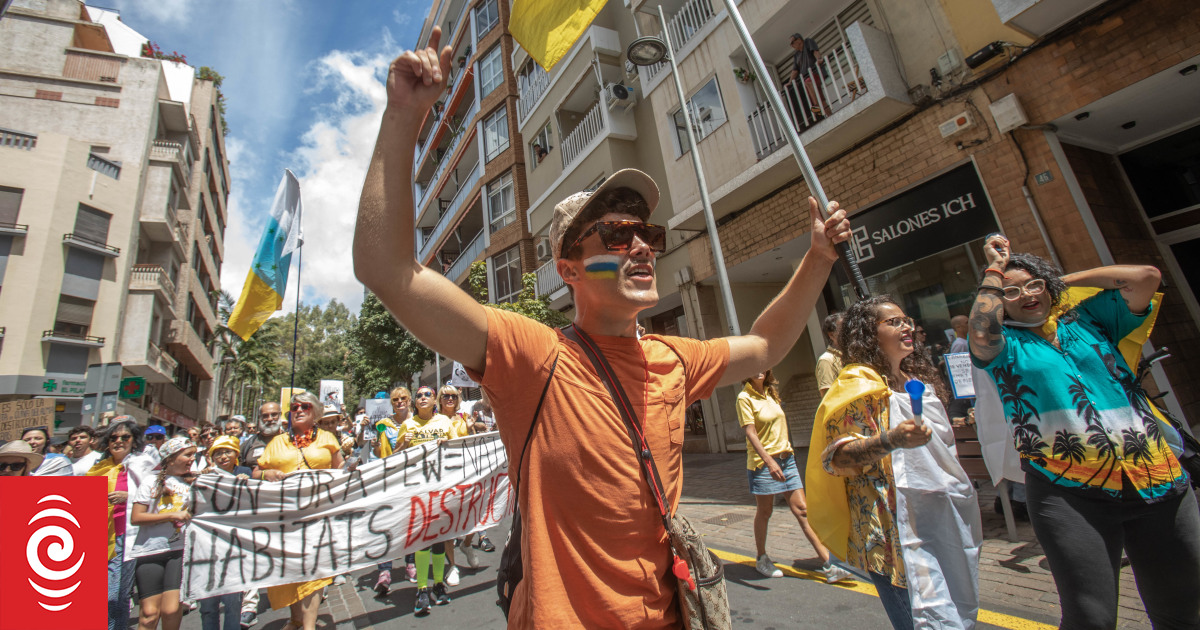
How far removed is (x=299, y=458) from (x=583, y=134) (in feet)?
45.5

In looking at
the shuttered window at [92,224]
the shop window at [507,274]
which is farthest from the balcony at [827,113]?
the shuttered window at [92,224]

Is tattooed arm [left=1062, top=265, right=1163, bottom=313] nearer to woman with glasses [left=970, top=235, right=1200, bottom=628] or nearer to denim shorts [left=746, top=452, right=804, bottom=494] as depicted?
woman with glasses [left=970, top=235, right=1200, bottom=628]

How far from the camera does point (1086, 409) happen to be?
2.38 metres

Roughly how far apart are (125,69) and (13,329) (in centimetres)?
1375

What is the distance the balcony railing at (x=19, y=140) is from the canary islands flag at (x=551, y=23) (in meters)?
25.8

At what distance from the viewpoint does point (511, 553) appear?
158cm

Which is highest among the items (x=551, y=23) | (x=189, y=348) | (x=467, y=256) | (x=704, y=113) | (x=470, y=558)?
(x=467, y=256)

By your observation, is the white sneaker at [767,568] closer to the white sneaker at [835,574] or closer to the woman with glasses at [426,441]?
the white sneaker at [835,574]

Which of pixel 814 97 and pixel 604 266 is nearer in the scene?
pixel 604 266

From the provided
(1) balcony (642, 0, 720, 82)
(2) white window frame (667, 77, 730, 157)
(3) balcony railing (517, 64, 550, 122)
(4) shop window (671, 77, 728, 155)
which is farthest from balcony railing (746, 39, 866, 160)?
(3) balcony railing (517, 64, 550, 122)

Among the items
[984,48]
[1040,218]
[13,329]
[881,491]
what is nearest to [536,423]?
[881,491]

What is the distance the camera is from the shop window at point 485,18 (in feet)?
78.1

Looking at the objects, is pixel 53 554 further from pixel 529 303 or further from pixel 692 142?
pixel 529 303

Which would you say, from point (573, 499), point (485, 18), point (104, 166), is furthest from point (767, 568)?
point (104, 166)
